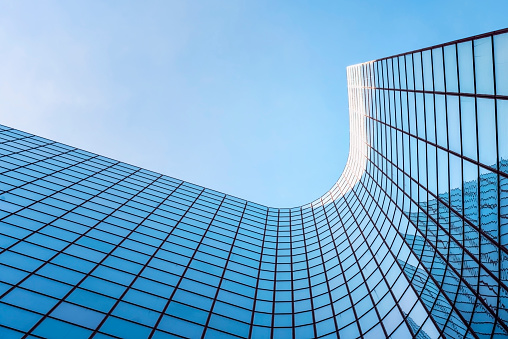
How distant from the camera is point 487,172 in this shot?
49.9ft

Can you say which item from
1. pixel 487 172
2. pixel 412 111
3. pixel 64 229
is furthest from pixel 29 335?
pixel 412 111

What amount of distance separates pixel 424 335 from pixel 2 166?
3222 centimetres

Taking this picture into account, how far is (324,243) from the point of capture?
33062 mm

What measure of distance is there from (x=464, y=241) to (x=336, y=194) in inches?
992

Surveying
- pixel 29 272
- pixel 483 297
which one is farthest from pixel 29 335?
pixel 483 297

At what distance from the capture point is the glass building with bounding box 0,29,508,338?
1590cm

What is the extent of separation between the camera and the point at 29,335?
1664cm

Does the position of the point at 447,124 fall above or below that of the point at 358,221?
above

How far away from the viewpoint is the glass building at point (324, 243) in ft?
52.2

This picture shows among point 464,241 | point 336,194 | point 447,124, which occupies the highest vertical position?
point 447,124

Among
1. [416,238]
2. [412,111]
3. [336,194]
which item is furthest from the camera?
[336,194]

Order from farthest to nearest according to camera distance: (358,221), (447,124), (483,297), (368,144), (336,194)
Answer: (336,194) → (368,144) → (358,221) → (447,124) → (483,297)

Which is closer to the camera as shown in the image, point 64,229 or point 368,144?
point 64,229

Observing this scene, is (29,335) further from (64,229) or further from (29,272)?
(64,229)
